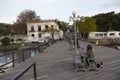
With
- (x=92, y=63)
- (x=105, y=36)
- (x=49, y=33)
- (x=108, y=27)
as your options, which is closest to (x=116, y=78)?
(x=92, y=63)

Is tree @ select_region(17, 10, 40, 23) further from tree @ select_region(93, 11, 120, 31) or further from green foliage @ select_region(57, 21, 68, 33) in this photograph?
tree @ select_region(93, 11, 120, 31)

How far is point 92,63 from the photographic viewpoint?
490 inches

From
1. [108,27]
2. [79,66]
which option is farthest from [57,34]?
[79,66]

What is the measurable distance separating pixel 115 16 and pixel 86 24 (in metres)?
14.2

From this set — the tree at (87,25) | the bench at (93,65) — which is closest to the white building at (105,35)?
the tree at (87,25)

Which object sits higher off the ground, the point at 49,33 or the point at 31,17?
the point at 31,17

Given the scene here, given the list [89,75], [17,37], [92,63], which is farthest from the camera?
[17,37]

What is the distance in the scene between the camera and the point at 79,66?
41.7 ft

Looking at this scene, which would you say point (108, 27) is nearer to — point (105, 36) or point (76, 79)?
point (105, 36)

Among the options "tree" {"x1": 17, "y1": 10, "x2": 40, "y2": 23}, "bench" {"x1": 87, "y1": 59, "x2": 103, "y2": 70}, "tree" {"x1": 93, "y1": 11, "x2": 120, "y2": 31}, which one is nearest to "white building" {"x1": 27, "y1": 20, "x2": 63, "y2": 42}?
"tree" {"x1": 17, "y1": 10, "x2": 40, "y2": 23}

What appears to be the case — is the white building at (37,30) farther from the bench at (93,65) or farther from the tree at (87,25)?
the bench at (93,65)

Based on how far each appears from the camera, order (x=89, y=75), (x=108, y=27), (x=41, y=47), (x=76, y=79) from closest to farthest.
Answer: (x=76, y=79)
(x=89, y=75)
(x=41, y=47)
(x=108, y=27)

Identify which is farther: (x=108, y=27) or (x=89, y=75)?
(x=108, y=27)

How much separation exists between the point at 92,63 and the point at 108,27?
311ft
